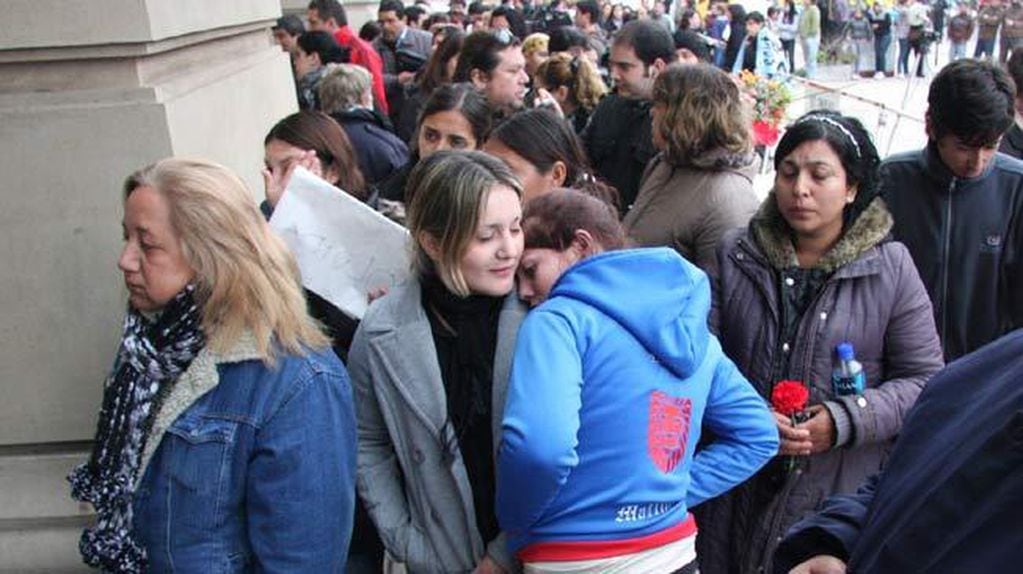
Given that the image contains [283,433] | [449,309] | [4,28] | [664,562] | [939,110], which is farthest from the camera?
[939,110]

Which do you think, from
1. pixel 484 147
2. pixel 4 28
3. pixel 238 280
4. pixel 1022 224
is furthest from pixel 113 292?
pixel 1022 224

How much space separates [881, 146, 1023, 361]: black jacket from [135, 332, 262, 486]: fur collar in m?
2.23

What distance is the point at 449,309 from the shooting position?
2.38m

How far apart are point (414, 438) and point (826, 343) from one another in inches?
46.2

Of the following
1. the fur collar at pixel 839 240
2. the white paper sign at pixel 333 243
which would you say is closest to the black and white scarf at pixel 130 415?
the white paper sign at pixel 333 243

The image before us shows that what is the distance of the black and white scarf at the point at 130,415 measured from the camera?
6.73ft

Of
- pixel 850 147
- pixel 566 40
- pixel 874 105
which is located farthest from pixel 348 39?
pixel 850 147

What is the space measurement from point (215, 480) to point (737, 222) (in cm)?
201

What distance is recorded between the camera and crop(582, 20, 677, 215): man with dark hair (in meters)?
4.93

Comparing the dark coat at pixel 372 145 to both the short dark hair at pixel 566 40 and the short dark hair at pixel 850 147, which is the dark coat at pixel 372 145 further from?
the short dark hair at pixel 566 40

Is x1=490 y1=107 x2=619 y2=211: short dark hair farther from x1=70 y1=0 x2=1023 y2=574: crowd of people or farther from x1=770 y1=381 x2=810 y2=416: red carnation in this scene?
x1=770 y1=381 x2=810 y2=416: red carnation

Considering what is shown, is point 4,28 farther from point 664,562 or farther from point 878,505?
point 878,505

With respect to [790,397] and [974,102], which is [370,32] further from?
[790,397]

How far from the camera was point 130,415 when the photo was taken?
2.08m
